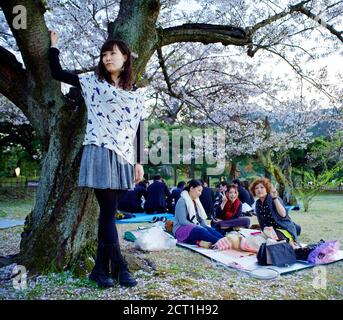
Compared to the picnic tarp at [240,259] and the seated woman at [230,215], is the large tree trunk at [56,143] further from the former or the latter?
the seated woman at [230,215]

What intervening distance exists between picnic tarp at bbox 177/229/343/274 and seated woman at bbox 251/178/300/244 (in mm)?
415

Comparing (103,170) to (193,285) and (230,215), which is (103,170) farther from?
(230,215)

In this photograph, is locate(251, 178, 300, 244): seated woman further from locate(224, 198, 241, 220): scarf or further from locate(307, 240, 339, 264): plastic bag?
locate(224, 198, 241, 220): scarf

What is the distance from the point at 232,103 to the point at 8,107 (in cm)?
777

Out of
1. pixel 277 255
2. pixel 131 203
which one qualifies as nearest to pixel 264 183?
pixel 277 255

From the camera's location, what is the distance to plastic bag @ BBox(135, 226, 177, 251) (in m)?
4.14

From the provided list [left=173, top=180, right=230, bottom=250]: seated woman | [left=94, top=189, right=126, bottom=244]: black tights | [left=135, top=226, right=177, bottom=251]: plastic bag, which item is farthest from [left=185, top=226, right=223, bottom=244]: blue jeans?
[left=94, top=189, right=126, bottom=244]: black tights

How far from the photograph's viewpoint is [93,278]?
8.57ft

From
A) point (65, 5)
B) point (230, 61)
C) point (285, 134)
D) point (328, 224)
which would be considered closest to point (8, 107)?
point (65, 5)

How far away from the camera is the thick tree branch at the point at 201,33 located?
146 inches

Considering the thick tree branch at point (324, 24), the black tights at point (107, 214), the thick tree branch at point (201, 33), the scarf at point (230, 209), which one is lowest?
the scarf at point (230, 209)

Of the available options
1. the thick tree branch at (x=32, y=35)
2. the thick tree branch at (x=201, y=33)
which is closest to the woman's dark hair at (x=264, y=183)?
the thick tree branch at (x=201, y=33)

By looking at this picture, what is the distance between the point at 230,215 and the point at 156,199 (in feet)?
8.64
